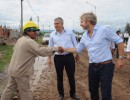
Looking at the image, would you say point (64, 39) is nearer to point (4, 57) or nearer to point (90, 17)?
point (90, 17)

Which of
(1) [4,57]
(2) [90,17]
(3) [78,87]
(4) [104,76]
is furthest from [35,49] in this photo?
(1) [4,57]

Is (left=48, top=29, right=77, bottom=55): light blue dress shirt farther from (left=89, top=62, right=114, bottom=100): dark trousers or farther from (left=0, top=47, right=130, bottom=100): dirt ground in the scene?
(left=89, top=62, right=114, bottom=100): dark trousers

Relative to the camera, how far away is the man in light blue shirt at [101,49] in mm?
5742

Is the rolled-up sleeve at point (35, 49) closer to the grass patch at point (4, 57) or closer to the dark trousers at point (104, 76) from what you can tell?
the dark trousers at point (104, 76)

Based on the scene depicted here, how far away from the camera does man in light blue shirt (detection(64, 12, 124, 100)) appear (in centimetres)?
574

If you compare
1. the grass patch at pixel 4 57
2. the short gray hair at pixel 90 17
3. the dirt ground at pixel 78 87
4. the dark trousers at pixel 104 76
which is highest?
the short gray hair at pixel 90 17

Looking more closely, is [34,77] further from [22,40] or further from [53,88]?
[22,40]

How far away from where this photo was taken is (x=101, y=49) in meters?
5.80

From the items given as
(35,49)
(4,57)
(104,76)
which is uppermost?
(35,49)

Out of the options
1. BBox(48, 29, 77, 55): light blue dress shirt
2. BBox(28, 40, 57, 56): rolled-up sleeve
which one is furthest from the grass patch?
BBox(28, 40, 57, 56): rolled-up sleeve

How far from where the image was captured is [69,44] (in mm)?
7762

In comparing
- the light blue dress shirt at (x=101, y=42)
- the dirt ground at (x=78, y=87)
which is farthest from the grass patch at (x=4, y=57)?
the light blue dress shirt at (x=101, y=42)

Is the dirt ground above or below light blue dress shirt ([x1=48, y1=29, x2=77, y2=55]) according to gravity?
below

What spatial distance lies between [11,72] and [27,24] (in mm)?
929
